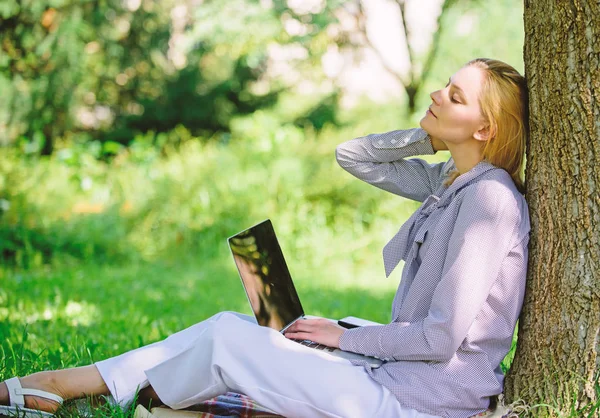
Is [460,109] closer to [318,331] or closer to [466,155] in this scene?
[466,155]

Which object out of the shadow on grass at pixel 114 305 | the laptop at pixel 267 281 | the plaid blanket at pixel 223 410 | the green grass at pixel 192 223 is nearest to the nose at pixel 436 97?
the laptop at pixel 267 281

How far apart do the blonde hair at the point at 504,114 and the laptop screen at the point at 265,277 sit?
891 millimetres

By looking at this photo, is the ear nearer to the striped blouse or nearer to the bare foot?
the striped blouse

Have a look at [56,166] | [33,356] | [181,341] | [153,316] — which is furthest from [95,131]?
[181,341]

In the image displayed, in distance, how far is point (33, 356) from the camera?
11.1 ft

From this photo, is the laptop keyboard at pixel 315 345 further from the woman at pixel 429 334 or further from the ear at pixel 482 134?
the ear at pixel 482 134

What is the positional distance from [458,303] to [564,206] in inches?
20.3

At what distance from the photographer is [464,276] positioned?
217cm

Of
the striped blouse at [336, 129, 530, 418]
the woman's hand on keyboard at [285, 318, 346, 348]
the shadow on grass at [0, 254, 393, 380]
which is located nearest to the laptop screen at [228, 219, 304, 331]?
the woman's hand on keyboard at [285, 318, 346, 348]

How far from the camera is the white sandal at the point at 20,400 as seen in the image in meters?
2.42

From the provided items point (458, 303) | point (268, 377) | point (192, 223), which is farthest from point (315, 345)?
point (192, 223)

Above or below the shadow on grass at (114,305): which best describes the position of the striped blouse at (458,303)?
above

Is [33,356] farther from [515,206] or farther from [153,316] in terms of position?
[515,206]

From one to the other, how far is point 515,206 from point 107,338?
2783 millimetres
